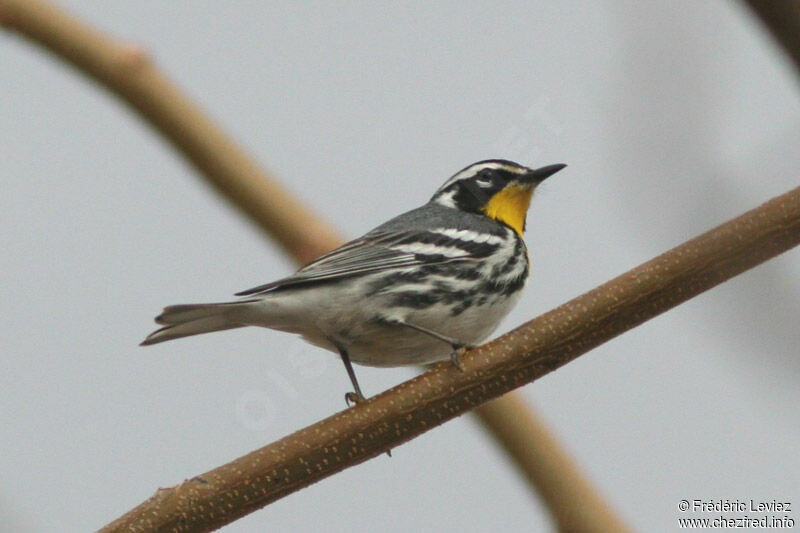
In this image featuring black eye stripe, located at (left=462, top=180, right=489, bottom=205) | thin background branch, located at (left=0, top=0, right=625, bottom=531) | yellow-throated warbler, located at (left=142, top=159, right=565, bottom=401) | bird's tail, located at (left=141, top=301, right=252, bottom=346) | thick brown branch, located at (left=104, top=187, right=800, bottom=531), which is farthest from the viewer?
black eye stripe, located at (left=462, top=180, right=489, bottom=205)

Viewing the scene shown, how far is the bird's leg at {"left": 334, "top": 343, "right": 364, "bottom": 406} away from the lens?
4.01 meters

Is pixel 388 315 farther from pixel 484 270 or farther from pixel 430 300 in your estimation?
pixel 484 270

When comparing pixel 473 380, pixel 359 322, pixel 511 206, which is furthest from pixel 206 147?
pixel 473 380

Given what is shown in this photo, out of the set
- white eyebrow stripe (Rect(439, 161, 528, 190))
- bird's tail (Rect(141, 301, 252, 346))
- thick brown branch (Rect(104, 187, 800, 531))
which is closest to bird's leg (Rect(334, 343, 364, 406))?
bird's tail (Rect(141, 301, 252, 346))

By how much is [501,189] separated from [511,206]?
0.13 meters

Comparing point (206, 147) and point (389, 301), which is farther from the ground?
point (206, 147)

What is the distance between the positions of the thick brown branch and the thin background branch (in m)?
1.41

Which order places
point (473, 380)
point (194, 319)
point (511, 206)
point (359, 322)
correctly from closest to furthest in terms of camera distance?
point (473, 380) → point (194, 319) → point (359, 322) → point (511, 206)

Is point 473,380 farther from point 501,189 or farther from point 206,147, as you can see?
point 501,189

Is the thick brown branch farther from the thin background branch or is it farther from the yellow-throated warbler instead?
the thin background branch

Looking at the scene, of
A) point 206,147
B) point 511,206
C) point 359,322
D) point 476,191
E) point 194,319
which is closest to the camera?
point 194,319

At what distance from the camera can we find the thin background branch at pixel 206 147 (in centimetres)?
434

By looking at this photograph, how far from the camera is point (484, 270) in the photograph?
14.8ft

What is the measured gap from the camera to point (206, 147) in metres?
4.55
